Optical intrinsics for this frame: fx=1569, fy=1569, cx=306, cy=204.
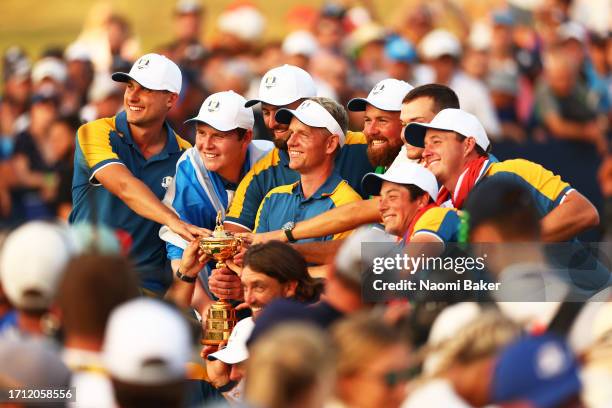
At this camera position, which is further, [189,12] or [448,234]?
[189,12]

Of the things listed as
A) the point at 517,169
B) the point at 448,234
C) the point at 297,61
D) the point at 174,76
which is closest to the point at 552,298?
the point at 448,234

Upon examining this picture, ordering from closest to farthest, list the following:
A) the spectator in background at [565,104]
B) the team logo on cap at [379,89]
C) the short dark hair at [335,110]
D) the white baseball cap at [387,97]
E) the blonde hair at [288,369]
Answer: the blonde hair at [288,369]
the short dark hair at [335,110]
the white baseball cap at [387,97]
the team logo on cap at [379,89]
the spectator in background at [565,104]

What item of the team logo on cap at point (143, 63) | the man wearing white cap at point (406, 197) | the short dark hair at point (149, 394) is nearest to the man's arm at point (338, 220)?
the man wearing white cap at point (406, 197)

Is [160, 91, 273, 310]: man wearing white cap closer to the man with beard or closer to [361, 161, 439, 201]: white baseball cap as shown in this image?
the man with beard

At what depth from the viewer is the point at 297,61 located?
56.4 ft

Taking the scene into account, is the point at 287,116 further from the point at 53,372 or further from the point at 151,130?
the point at 53,372

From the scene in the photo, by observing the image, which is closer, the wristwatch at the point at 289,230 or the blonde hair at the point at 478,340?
the blonde hair at the point at 478,340

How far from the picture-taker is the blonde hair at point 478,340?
6.04 metres

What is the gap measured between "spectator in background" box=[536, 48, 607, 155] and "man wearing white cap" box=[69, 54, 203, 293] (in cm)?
604

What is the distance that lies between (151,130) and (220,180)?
0.65 metres

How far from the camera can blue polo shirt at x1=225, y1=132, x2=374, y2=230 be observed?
32.7ft

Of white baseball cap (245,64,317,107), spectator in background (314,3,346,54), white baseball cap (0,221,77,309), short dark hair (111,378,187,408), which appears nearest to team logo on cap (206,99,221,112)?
white baseball cap (245,64,317,107)

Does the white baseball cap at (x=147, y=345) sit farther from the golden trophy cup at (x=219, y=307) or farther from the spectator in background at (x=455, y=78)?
the spectator in background at (x=455, y=78)

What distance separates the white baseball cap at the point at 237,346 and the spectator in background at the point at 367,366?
2866 mm
